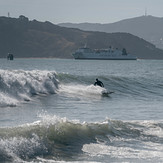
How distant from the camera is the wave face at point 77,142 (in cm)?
1405

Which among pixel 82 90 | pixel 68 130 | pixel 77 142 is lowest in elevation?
pixel 82 90

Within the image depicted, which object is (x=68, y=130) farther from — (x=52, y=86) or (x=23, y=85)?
(x=52, y=86)

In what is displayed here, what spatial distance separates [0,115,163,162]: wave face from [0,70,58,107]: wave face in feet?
27.8

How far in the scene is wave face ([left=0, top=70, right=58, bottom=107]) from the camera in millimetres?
28000

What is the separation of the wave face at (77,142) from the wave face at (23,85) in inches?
334

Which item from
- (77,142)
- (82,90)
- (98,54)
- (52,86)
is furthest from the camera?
(98,54)

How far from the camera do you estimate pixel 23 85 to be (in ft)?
105

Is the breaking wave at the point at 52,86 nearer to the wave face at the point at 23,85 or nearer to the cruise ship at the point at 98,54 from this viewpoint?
the wave face at the point at 23,85

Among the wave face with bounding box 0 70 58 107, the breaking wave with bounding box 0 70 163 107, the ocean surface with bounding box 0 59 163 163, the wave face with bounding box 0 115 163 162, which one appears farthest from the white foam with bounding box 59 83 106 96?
the wave face with bounding box 0 115 163 162

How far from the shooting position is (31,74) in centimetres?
3644

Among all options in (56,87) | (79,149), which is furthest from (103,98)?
(79,149)

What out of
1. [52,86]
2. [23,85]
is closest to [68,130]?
[23,85]

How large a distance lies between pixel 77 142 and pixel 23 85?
1621 centimetres

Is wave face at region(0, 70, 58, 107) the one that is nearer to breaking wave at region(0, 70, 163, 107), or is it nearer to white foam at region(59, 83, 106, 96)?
breaking wave at region(0, 70, 163, 107)
